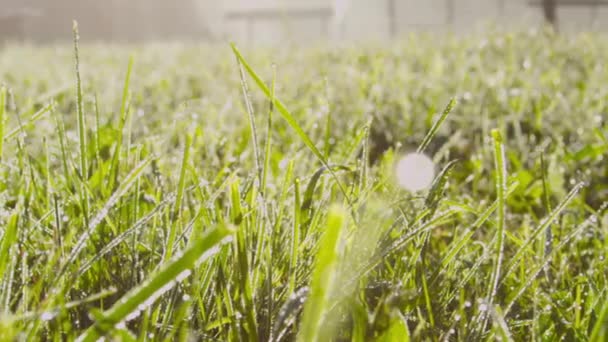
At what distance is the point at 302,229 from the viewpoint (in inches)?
33.0

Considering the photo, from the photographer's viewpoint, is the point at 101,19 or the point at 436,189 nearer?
the point at 436,189

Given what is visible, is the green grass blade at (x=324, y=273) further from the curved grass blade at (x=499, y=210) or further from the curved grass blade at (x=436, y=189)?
the curved grass blade at (x=436, y=189)

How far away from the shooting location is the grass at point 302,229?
596 millimetres

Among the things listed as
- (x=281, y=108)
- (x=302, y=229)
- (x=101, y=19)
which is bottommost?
(x=302, y=229)

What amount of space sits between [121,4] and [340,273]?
85.0ft

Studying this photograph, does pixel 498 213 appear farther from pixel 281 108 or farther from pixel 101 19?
pixel 101 19

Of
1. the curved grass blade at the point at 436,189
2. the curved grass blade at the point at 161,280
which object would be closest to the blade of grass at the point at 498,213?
the curved grass blade at the point at 436,189

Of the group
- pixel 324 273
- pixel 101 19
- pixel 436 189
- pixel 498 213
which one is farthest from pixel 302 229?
pixel 101 19

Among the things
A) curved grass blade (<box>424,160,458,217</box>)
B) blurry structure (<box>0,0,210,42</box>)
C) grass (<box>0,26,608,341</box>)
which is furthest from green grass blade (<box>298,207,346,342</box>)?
blurry structure (<box>0,0,210,42</box>)

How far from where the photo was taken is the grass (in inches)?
23.5

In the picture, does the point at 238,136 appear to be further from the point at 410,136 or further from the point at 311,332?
the point at 311,332

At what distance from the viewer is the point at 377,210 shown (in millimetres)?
666

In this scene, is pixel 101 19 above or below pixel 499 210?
above

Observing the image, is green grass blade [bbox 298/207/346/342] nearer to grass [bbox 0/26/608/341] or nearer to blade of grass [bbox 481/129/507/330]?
grass [bbox 0/26/608/341]
